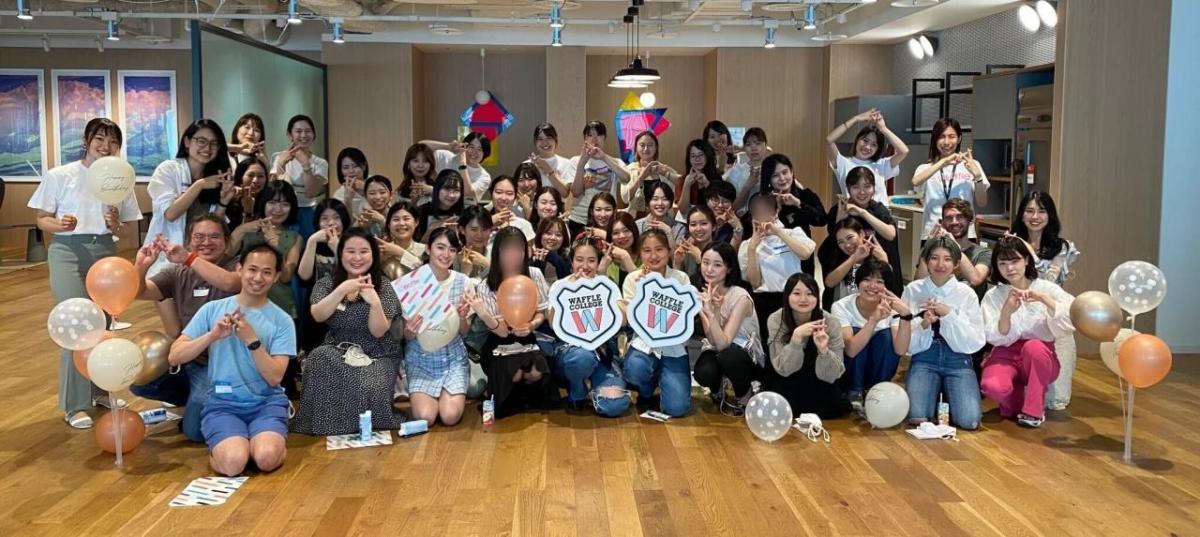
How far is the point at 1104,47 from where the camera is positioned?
22.1 ft

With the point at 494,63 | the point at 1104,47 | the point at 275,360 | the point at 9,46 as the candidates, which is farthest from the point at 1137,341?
the point at 9,46

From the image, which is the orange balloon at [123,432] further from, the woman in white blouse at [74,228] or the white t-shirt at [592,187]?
the white t-shirt at [592,187]

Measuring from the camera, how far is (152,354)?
4.57 meters

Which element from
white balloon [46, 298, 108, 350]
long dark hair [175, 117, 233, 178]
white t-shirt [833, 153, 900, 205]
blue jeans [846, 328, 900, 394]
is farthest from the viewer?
white t-shirt [833, 153, 900, 205]

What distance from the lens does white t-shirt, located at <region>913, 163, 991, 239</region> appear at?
632cm

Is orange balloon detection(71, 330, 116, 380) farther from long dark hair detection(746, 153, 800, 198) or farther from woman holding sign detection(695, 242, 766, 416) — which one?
long dark hair detection(746, 153, 800, 198)

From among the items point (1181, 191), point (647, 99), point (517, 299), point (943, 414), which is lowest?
point (943, 414)

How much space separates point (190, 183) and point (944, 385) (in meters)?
4.08

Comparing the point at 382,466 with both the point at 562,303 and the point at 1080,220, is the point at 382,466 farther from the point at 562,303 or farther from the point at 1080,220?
the point at 1080,220

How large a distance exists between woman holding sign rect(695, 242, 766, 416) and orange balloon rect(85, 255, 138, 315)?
2.70 m

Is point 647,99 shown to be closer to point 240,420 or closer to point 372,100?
point 372,100

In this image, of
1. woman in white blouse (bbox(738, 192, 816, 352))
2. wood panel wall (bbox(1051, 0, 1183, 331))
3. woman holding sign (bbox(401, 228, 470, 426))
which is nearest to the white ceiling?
wood panel wall (bbox(1051, 0, 1183, 331))

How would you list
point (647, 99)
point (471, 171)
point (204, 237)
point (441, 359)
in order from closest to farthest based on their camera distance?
point (204, 237), point (441, 359), point (471, 171), point (647, 99)

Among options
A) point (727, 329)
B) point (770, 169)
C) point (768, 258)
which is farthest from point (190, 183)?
point (770, 169)
